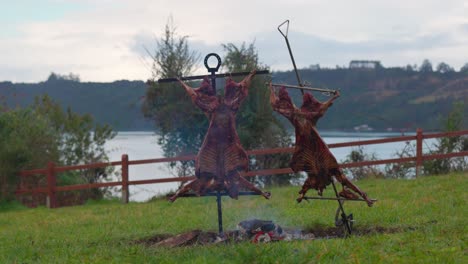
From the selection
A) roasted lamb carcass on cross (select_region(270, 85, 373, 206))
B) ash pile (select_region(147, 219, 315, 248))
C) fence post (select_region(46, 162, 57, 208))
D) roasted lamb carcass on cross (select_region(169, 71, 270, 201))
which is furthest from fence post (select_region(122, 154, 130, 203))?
roasted lamb carcass on cross (select_region(270, 85, 373, 206))

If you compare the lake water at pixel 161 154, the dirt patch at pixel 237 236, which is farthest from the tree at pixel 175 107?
the dirt patch at pixel 237 236

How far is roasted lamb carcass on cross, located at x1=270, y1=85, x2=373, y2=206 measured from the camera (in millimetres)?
7781

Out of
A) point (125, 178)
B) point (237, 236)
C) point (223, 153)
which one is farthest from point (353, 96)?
point (223, 153)

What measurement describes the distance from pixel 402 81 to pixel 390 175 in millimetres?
6420

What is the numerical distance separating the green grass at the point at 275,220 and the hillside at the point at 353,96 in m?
4.63

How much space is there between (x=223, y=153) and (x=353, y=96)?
525 inches

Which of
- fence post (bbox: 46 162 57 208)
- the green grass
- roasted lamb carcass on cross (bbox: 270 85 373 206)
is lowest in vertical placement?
fence post (bbox: 46 162 57 208)

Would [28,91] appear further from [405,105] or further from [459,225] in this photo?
[459,225]

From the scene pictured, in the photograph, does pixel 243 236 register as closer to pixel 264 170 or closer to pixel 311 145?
pixel 311 145

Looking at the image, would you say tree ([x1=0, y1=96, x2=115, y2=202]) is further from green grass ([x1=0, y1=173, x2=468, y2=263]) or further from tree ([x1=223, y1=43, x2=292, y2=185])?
tree ([x1=223, y1=43, x2=292, y2=185])

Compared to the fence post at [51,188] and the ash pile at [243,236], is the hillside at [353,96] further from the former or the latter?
the ash pile at [243,236]

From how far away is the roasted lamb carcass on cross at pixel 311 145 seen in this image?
7781mm

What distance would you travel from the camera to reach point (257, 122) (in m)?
20.4

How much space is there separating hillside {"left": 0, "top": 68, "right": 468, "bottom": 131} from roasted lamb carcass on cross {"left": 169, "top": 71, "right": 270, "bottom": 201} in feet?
33.2
